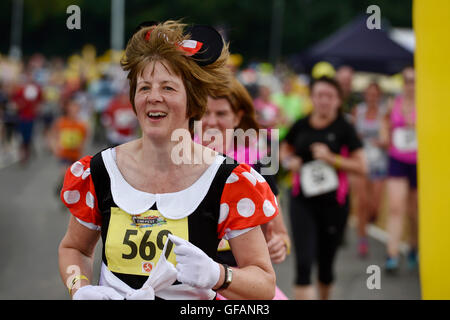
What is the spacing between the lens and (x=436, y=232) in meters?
3.37

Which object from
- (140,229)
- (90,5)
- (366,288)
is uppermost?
(90,5)

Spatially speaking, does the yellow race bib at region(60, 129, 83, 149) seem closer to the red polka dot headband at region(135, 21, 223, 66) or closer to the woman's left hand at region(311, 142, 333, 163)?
the woman's left hand at region(311, 142, 333, 163)

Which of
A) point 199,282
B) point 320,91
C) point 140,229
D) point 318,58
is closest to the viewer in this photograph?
point 199,282

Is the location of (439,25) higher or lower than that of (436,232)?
higher

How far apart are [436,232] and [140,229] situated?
1.68 meters

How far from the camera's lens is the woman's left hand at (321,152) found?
5.44 meters

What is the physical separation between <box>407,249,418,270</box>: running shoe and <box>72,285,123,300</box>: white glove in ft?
16.9

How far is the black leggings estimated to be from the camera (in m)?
5.11

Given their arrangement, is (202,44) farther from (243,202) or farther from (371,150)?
(371,150)

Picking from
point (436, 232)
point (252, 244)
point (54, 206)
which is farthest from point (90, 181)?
point (54, 206)

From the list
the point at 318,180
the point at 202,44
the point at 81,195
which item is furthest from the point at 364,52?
the point at 81,195

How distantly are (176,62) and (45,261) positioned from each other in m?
4.96

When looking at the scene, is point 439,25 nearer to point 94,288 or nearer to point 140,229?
point 140,229

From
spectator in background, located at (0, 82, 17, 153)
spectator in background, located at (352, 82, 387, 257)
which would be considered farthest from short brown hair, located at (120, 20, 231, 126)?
spectator in background, located at (0, 82, 17, 153)
